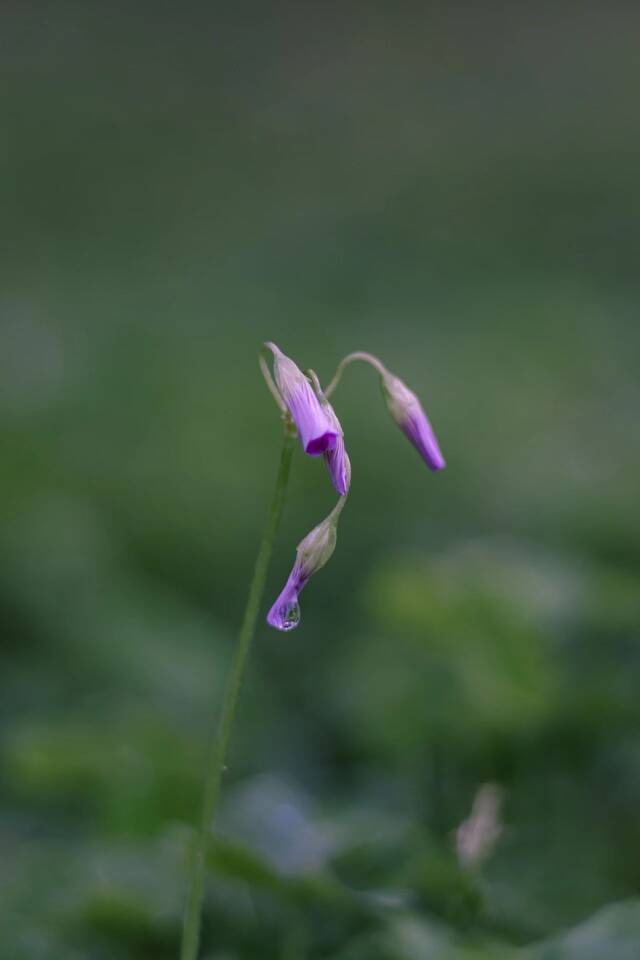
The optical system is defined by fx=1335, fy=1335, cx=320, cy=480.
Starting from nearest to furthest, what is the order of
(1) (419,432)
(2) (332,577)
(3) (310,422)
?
(3) (310,422) < (1) (419,432) < (2) (332,577)

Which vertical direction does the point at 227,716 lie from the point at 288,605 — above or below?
below

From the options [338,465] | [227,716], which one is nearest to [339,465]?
[338,465]

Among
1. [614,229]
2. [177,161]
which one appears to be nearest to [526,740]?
[614,229]

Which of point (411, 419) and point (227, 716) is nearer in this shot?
point (227, 716)

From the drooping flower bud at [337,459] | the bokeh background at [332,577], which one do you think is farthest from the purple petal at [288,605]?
the bokeh background at [332,577]

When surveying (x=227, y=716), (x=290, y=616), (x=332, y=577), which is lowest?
(x=227, y=716)

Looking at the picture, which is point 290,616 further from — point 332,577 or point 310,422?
point 332,577

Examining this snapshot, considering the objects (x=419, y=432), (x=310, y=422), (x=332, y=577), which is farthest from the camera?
(x=332, y=577)

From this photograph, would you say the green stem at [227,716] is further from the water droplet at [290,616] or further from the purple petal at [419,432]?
the purple petal at [419,432]

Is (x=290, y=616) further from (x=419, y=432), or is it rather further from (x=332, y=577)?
(x=332, y=577)
